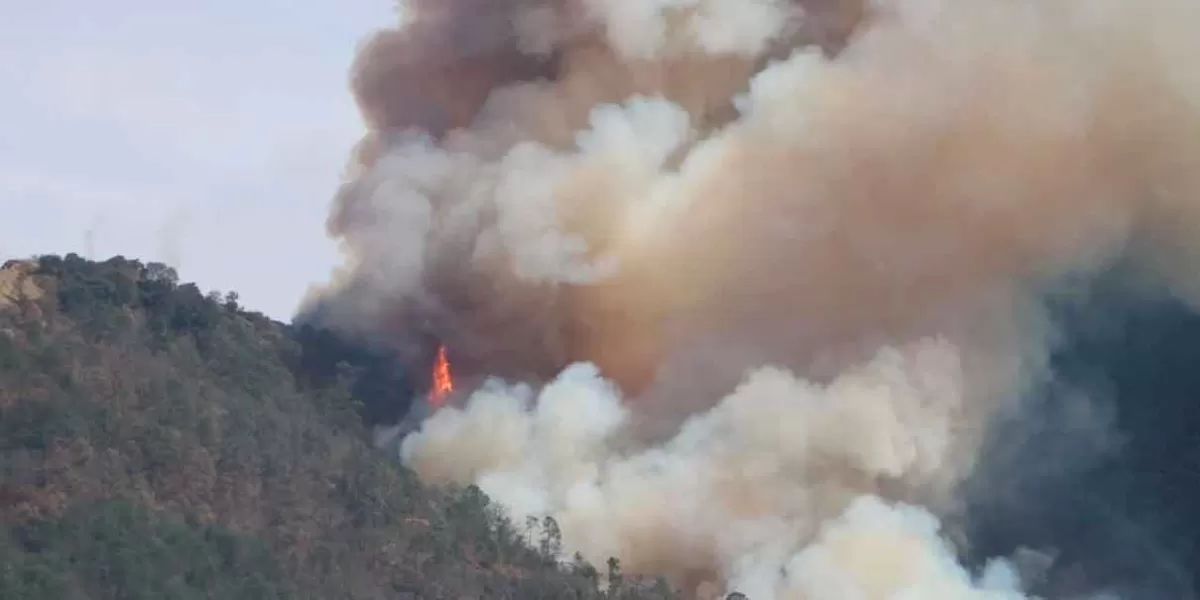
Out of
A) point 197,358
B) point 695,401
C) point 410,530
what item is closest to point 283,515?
point 410,530

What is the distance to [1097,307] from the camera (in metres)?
50.2

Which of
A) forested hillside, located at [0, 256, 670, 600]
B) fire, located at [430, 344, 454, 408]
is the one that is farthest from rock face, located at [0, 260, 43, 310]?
fire, located at [430, 344, 454, 408]

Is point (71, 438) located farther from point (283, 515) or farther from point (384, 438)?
point (384, 438)

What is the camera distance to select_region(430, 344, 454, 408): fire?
50.0 m

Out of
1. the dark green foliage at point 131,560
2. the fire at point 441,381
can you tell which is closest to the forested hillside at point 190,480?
the dark green foliage at point 131,560

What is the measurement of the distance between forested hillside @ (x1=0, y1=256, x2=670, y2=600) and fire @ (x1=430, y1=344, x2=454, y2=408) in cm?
216

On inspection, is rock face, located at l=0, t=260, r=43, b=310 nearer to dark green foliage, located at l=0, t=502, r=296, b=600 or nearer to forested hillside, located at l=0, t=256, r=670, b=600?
forested hillside, located at l=0, t=256, r=670, b=600

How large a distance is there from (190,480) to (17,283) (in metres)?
8.97

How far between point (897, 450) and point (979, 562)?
423 centimetres

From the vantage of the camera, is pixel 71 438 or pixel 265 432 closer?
pixel 71 438

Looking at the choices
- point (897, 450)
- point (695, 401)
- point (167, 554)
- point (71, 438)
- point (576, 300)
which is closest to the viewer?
point (167, 554)

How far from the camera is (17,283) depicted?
46375mm

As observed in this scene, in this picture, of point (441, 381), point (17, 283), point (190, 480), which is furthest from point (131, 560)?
point (441, 381)

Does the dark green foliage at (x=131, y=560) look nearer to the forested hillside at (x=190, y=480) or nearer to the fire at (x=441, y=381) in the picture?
the forested hillside at (x=190, y=480)
